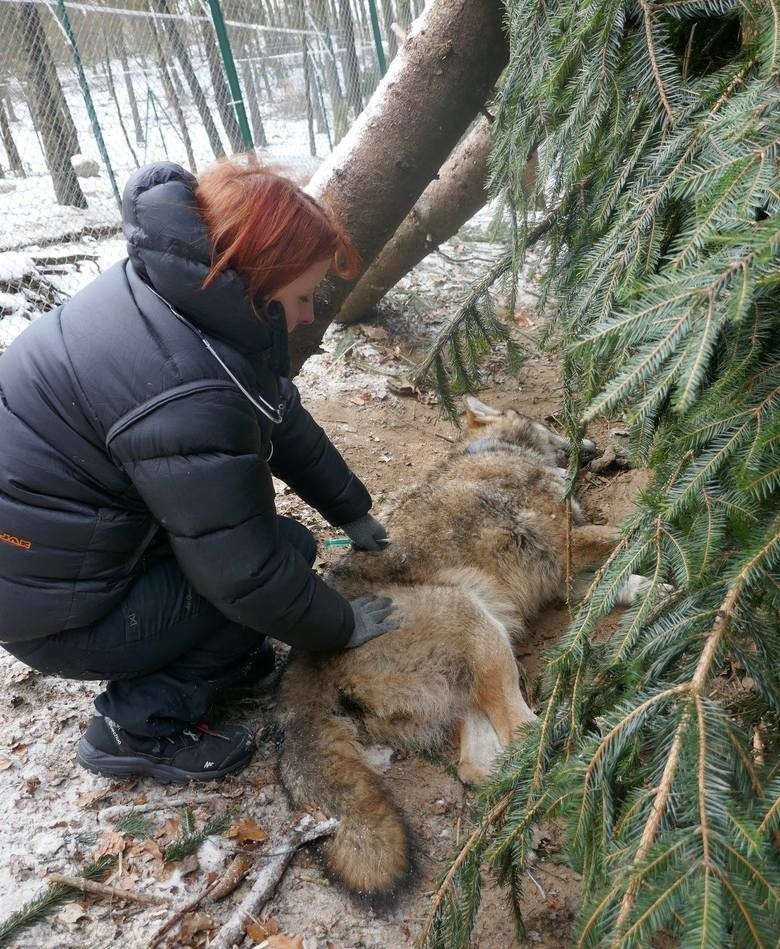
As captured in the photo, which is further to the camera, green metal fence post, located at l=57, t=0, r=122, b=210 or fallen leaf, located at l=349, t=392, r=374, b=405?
green metal fence post, located at l=57, t=0, r=122, b=210

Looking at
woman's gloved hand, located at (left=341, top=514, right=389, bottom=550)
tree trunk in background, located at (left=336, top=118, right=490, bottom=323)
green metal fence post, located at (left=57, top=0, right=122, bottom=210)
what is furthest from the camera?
green metal fence post, located at (left=57, top=0, right=122, bottom=210)

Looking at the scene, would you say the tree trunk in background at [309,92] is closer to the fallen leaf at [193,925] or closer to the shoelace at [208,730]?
the shoelace at [208,730]

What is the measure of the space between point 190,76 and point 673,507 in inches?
385

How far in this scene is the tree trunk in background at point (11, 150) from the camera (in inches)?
406

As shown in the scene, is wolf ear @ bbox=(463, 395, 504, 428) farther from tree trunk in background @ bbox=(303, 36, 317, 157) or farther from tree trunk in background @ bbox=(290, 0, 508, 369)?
tree trunk in background @ bbox=(303, 36, 317, 157)

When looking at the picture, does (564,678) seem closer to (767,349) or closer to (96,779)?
(767,349)

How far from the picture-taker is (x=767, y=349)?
5.80 ft

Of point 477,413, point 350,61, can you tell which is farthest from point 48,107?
point 477,413

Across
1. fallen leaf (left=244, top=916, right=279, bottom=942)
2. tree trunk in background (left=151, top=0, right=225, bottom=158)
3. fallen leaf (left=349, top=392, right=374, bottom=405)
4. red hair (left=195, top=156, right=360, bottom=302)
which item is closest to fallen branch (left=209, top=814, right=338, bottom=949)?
fallen leaf (left=244, top=916, right=279, bottom=942)

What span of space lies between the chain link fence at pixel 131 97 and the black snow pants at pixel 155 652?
5018 mm

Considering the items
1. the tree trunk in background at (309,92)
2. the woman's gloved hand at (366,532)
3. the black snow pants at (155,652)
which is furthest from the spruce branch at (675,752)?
the tree trunk in background at (309,92)

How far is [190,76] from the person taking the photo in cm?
938

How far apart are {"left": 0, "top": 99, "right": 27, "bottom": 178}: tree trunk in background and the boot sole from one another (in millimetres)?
9926

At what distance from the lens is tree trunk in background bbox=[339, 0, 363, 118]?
11430mm
